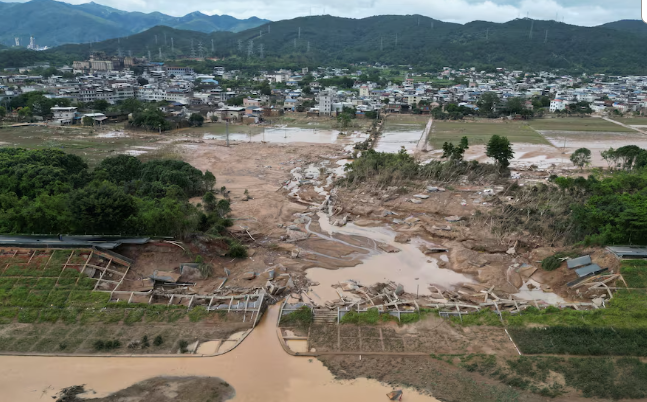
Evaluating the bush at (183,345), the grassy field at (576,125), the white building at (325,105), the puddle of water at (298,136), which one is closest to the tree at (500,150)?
the puddle of water at (298,136)

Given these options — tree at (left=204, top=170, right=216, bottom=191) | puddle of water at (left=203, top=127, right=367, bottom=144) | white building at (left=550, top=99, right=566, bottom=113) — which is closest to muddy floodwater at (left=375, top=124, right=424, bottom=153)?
puddle of water at (left=203, top=127, right=367, bottom=144)

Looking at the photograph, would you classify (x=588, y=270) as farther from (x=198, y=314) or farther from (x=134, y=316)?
(x=134, y=316)

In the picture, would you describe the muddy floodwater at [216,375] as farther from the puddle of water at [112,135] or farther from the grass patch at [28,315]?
the puddle of water at [112,135]

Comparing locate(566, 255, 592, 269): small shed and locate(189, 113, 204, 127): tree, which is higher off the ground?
locate(189, 113, 204, 127): tree

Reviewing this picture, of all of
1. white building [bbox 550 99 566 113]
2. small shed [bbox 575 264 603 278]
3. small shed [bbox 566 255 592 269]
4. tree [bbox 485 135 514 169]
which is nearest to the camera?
small shed [bbox 575 264 603 278]

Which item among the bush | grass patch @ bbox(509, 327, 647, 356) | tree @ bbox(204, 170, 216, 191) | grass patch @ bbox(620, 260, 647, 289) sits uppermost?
tree @ bbox(204, 170, 216, 191)

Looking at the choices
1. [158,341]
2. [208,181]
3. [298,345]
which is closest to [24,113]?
[208,181]

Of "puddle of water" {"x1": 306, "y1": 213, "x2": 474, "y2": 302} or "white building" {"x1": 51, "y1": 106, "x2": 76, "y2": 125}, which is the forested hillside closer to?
"puddle of water" {"x1": 306, "y1": 213, "x2": 474, "y2": 302}
